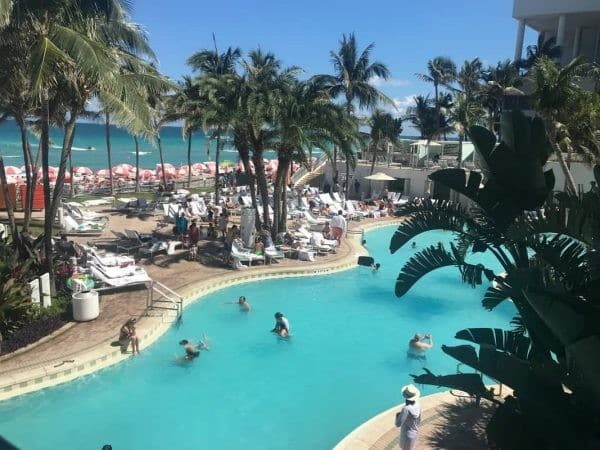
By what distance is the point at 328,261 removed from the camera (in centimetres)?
1750

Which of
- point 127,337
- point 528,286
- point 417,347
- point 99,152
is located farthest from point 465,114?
point 99,152

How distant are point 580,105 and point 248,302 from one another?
9868 millimetres

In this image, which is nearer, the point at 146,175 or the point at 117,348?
the point at 117,348

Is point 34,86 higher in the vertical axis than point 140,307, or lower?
higher

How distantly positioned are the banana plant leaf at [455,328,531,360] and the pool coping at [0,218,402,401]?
7060mm

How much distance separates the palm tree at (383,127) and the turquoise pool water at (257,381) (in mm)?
18259

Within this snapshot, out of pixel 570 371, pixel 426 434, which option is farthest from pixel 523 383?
pixel 426 434

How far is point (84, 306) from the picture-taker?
1088 cm

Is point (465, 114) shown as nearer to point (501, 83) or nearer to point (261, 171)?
point (501, 83)

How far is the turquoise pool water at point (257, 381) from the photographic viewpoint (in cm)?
804

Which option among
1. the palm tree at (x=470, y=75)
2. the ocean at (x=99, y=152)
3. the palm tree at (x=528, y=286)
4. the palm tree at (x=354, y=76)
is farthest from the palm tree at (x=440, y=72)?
the palm tree at (x=528, y=286)

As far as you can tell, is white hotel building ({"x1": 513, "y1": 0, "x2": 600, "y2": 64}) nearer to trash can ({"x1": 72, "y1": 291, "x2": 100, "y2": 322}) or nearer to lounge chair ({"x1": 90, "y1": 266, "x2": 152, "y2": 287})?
lounge chair ({"x1": 90, "y1": 266, "x2": 152, "y2": 287})

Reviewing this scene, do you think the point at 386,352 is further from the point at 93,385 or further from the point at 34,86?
the point at 34,86

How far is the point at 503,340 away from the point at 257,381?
6033 millimetres
